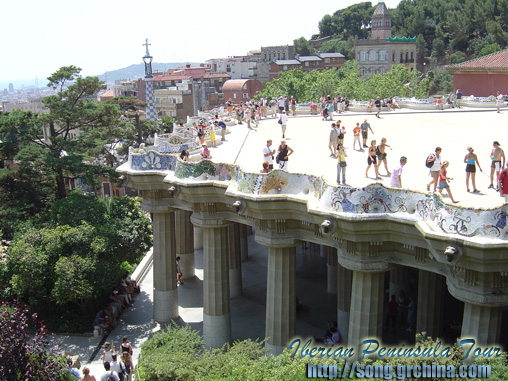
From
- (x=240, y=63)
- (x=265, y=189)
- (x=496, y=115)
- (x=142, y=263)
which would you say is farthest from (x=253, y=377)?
(x=240, y=63)

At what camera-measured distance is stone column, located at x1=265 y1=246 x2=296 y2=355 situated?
24578 millimetres

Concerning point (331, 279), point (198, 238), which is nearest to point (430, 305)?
point (331, 279)

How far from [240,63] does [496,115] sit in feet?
464

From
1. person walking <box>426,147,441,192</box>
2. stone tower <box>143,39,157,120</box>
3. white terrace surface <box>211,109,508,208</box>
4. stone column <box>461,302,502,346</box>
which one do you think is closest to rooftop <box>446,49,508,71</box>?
white terrace surface <box>211,109,508,208</box>

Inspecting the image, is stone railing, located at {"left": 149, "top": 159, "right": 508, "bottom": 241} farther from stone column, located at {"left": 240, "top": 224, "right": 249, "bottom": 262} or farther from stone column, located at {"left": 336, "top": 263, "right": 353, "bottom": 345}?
stone column, located at {"left": 240, "top": 224, "right": 249, "bottom": 262}

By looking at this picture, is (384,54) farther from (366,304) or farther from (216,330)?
(366,304)

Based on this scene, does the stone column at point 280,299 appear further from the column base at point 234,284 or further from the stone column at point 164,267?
the column base at point 234,284

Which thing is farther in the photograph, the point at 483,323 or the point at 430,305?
the point at 430,305

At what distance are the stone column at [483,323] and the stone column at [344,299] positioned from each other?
9408mm

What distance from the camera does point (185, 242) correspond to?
39438 millimetres

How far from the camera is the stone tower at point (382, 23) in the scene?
166 metres

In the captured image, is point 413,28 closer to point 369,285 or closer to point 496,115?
point 496,115

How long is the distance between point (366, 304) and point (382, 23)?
15627 cm

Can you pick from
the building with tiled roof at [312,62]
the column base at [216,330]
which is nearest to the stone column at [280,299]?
the column base at [216,330]
